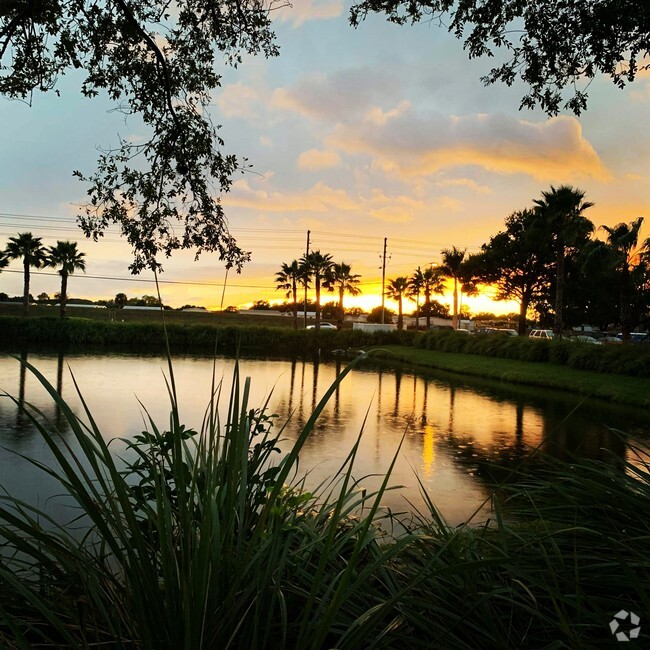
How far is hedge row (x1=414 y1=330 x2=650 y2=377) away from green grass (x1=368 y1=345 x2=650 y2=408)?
0.52 meters

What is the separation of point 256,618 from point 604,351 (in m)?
27.1

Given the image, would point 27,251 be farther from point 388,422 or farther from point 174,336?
point 388,422

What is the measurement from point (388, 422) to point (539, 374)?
14.3 metres

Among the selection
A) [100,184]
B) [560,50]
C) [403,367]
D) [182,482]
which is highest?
[560,50]

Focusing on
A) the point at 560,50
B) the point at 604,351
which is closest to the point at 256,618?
the point at 560,50

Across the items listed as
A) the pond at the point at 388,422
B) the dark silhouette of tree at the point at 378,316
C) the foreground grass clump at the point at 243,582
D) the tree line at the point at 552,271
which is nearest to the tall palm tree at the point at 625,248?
the tree line at the point at 552,271

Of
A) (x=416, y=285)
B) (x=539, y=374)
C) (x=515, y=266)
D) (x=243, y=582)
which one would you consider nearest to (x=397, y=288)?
(x=416, y=285)

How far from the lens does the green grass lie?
2073 centimetres

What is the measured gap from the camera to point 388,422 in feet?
49.5

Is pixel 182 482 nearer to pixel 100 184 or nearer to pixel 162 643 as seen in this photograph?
pixel 162 643

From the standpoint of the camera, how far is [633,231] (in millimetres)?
30125

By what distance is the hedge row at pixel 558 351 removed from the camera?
23.8 meters

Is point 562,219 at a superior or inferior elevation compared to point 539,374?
Result: superior

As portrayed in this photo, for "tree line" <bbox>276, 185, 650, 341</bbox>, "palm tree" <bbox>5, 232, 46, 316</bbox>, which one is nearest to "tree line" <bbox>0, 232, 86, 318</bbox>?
"palm tree" <bbox>5, 232, 46, 316</bbox>
